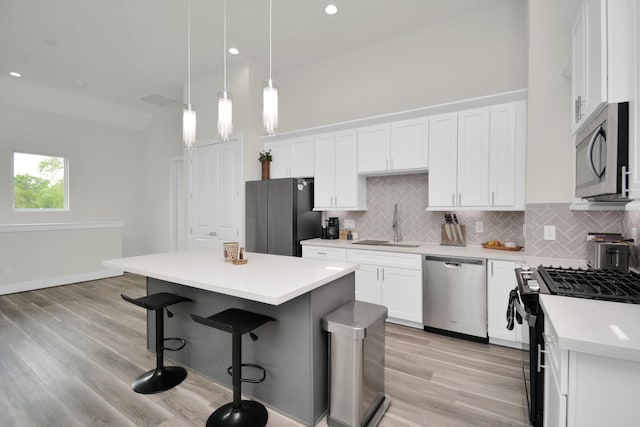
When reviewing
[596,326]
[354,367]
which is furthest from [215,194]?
[596,326]

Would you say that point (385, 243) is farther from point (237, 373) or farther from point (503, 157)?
point (237, 373)

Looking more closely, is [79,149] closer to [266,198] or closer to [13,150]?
[13,150]

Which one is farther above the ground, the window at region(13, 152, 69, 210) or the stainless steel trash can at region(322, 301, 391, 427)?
the window at region(13, 152, 69, 210)

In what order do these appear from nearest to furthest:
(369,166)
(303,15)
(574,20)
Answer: (574,20) → (303,15) → (369,166)

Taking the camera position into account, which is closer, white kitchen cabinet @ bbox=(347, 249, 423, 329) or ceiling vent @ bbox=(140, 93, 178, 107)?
white kitchen cabinet @ bbox=(347, 249, 423, 329)

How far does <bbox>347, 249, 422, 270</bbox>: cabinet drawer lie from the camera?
3.19 metres

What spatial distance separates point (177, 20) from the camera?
3.55m

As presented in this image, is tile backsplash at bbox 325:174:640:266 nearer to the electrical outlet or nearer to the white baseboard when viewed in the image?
the electrical outlet

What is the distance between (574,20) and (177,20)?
384 cm

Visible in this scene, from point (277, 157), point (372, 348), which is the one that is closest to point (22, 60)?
point (277, 157)

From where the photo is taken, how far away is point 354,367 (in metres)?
1.72

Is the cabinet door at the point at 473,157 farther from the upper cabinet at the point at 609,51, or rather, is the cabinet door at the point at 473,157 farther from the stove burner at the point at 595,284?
the upper cabinet at the point at 609,51

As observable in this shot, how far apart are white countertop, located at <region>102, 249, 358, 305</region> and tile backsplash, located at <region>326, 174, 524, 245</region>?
73.1 inches

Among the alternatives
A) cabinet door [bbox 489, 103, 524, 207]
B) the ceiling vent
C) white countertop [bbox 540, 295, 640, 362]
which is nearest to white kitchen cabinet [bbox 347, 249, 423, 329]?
cabinet door [bbox 489, 103, 524, 207]
